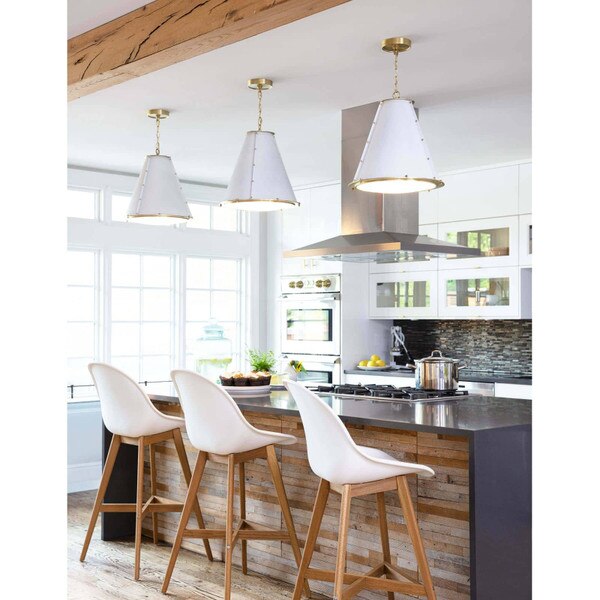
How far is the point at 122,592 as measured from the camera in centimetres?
377

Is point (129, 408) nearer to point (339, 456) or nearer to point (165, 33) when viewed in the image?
point (339, 456)

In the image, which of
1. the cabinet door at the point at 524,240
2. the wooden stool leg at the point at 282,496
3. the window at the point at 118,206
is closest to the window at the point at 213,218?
the window at the point at 118,206

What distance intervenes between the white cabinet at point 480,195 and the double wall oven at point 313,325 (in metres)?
1.12

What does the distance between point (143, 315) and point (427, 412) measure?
4054 millimetres

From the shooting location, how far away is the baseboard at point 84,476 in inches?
249

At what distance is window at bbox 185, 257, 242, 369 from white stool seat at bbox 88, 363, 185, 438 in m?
3.22

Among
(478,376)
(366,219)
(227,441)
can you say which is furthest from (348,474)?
(478,376)

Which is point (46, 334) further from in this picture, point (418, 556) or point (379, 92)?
point (379, 92)

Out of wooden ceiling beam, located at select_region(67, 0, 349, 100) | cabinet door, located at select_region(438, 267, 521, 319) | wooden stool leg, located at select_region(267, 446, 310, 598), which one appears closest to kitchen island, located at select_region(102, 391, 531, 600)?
wooden stool leg, located at select_region(267, 446, 310, 598)

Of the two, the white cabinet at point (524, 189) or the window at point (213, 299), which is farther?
the window at point (213, 299)

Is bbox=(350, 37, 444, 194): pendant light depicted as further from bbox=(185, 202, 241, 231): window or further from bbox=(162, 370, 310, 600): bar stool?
bbox=(185, 202, 241, 231): window

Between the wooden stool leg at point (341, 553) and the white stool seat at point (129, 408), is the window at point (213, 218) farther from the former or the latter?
the wooden stool leg at point (341, 553)
